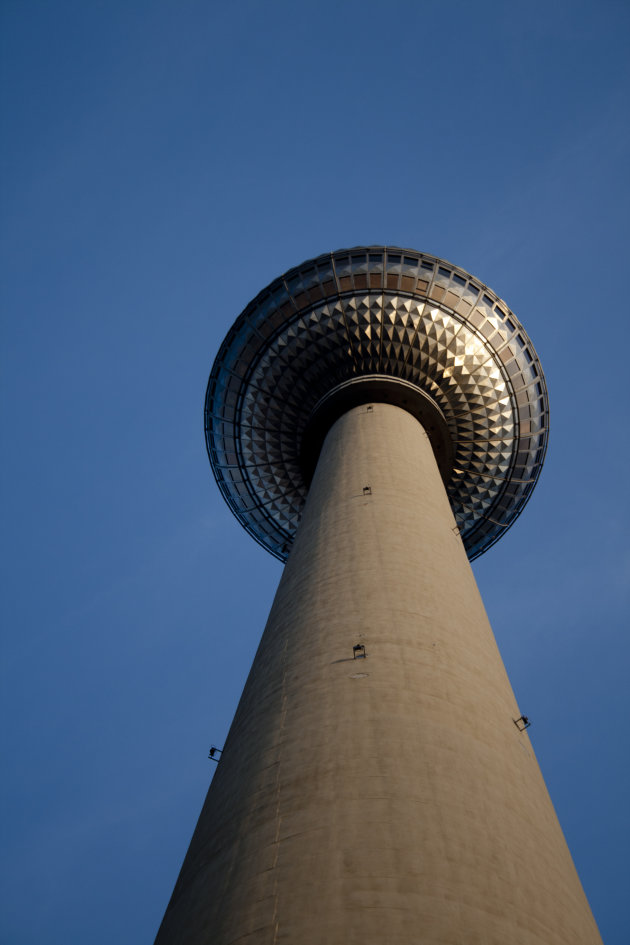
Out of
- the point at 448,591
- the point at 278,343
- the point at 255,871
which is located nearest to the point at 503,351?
the point at 278,343

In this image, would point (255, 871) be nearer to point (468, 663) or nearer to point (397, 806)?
point (397, 806)

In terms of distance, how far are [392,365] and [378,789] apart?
60.7 feet

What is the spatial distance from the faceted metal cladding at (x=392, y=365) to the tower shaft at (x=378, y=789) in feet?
39.9

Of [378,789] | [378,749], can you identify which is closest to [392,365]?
[378,749]

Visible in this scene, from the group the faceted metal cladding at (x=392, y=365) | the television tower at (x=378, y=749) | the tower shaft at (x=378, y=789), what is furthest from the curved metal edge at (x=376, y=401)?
the tower shaft at (x=378, y=789)

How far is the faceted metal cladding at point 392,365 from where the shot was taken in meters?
25.5

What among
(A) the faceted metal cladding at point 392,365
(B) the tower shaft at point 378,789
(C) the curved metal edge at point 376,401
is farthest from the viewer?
(A) the faceted metal cladding at point 392,365

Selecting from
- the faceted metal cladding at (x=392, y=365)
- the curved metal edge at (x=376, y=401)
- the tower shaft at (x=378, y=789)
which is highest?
the faceted metal cladding at (x=392, y=365)

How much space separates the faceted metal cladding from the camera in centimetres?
2552

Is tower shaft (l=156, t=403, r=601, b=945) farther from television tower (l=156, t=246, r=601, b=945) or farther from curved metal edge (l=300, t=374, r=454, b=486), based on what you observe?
curved metal edge (l=300, t=374, r=454, b=486)

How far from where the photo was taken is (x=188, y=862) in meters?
9.86

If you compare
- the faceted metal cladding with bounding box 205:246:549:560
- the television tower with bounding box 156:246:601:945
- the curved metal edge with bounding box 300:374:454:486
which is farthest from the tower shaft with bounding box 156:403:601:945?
the faceted metal cladding with bounding box 205:246:549:560

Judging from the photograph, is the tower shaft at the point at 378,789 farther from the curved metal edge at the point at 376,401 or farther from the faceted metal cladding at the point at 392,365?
the faceted metal cladding at the point at 392,365

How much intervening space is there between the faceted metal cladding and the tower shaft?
1217 cm
